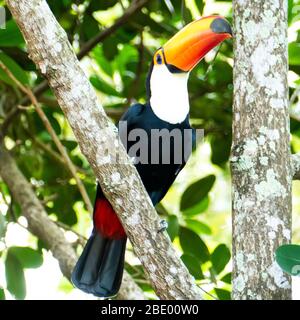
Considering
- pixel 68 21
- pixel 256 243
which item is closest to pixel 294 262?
pixel 256 243

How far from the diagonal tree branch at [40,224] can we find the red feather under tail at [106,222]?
16 centimetres

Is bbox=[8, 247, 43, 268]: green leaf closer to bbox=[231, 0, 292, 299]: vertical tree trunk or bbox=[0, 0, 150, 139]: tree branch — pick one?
bbox=[0, 0, 150, 139]: tree branch

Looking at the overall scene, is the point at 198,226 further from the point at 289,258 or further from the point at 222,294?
the point at 289,258

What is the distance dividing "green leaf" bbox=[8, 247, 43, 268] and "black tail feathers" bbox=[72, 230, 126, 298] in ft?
1.04

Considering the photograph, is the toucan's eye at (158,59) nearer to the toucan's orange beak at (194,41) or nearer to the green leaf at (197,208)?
the toucan's orange beak at (194,41)

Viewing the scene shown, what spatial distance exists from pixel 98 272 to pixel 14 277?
0.44m

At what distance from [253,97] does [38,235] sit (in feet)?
4.34

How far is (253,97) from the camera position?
250 centimetres

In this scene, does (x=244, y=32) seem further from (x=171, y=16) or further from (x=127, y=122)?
(x=171, y=16)

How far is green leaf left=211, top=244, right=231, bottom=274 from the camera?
3.38m

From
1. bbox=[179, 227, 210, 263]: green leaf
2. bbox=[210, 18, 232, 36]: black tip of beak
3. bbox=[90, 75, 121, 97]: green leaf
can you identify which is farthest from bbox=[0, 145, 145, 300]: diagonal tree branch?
bbox=[210, 18, 232, 36]: black tip of beak

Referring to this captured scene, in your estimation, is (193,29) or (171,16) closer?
(193,29)

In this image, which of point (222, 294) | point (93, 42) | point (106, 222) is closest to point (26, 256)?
point (106, 222)

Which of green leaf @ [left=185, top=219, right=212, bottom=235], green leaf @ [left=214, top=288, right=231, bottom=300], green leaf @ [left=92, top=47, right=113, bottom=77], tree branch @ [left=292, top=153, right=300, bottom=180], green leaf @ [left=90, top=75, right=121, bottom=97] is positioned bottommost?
green leaf @ [left=214, top=288, right=231, bottom=300]
